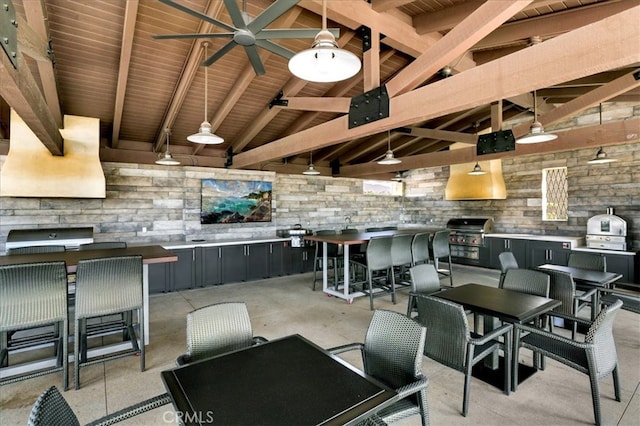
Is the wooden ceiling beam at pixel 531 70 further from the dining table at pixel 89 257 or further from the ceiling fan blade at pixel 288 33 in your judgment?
the dining table at pixel 89 257

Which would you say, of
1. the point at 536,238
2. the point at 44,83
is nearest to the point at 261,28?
the point at 44,83

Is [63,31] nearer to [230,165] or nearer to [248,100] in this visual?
[248,100]

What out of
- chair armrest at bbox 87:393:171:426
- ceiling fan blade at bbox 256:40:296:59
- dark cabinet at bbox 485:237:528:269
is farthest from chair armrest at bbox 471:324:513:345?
dark cabinet at bbox 485:237:528:269

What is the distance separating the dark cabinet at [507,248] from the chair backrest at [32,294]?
7.56 metres

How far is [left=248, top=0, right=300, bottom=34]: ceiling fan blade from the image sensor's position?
6.56 ft

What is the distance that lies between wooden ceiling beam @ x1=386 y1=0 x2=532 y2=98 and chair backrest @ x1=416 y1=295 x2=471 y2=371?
2.04 meters

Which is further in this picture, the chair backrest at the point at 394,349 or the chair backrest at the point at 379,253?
the chair backrest at the point at 379,253

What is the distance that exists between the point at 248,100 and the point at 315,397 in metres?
4.74

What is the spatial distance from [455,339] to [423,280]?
96 centimetres

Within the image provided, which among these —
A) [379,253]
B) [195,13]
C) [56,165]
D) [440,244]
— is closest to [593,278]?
[379,253]

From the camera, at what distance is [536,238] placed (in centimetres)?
649

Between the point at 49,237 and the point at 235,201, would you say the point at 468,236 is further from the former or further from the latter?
the point at 49,237

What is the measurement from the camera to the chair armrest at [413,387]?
1476mm

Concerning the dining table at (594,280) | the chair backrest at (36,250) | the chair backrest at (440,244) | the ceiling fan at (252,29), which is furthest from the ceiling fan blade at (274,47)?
the chair backrest at (440,244)
